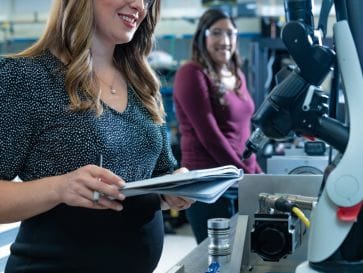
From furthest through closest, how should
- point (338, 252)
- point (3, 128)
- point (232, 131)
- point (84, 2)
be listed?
point (232, 131) → point (84, 2) → point (3, 128) → point (338, 252)

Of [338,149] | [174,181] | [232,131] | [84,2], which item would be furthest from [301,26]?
[232,131]

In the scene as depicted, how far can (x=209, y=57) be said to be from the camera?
253cm

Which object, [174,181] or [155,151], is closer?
[174,181]

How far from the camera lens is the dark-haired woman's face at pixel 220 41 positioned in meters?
2.54

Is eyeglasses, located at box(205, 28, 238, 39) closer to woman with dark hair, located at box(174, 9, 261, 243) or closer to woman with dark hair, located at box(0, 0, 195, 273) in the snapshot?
woman with dark hair, located at box(174, 9, 261, 243)

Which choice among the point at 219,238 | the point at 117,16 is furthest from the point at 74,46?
the point at 219,238

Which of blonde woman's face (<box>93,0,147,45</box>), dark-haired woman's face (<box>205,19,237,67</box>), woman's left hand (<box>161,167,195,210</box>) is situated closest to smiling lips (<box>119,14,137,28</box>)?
blonde woman's face (<box>93,0,147,45</box>)

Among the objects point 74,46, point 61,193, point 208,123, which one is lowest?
point 208,123

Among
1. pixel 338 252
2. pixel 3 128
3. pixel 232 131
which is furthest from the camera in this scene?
pixel 232 131

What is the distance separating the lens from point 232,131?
8.05 feet

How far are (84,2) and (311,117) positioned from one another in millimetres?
567

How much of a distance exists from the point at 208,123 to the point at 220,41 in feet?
1.42

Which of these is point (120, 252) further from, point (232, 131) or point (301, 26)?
point (232, 131)

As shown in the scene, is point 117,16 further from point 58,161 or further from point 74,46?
point 58,161
